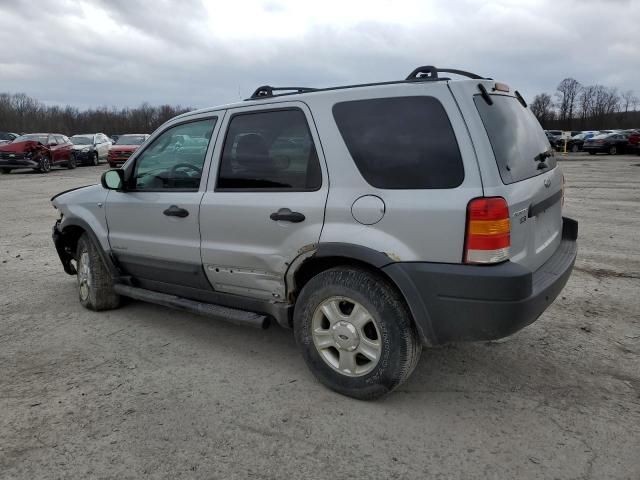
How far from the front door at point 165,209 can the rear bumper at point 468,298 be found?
5.48 feet

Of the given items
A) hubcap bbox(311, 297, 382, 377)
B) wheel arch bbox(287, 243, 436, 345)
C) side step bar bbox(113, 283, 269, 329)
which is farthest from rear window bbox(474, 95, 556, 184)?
side step bar bbox(113, 283, 269, 329)

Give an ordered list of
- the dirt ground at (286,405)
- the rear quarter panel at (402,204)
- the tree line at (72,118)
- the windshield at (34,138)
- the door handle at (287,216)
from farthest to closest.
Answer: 1. the tree line at (72,118)
2. the windshield at (34,138)
3. the door handle at (287,216)
4. the rear quarter panel at (402,204)
5. the dirt ground at (286,405)

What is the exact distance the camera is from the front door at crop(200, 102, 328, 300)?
318 centimetres

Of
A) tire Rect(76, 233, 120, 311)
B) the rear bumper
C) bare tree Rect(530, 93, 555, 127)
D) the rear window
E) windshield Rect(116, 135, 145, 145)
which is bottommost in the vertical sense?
tire Rect(76, 233, 120, 311)

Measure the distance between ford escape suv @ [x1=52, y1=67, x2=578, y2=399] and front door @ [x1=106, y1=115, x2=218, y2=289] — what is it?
0.02 meters

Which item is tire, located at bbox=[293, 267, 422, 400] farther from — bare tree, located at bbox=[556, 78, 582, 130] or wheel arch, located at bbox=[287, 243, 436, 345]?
bare tree, located at bbox=[556, 78, 582, 130]

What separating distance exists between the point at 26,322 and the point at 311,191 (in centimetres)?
308

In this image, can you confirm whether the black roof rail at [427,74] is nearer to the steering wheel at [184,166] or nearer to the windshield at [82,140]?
the steering wheel at [184,166]

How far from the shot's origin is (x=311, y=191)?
3146 mm

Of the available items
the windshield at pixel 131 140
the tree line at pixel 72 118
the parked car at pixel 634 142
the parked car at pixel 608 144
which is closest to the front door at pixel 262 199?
the windshield at pixel 131 140

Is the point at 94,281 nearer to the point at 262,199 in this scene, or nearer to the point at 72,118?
the point at 262,199

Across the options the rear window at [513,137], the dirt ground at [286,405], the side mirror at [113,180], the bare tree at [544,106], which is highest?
the bare tree at [544,106]

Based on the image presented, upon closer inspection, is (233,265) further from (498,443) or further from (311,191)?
(498,443)

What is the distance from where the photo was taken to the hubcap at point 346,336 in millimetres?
3020
